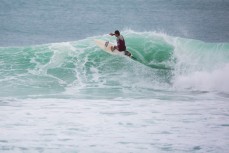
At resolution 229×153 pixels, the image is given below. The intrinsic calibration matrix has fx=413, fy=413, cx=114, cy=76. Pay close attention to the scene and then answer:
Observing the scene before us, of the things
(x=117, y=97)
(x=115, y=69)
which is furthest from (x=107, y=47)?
(x=117, y=97)

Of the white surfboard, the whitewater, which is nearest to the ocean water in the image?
the whitewater

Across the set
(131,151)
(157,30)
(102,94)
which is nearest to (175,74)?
(102,94)

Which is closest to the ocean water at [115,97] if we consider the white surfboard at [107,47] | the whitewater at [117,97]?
the whitewater at [117,97]

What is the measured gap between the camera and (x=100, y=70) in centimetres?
1370

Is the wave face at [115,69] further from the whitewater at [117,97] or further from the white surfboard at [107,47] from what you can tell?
the white surfboard at [107,47]

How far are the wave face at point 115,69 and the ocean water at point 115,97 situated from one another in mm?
29

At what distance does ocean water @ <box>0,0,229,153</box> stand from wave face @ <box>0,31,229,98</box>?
0.03 meters

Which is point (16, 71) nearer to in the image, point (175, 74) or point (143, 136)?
point (175, 74)

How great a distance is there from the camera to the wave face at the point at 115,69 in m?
11.8

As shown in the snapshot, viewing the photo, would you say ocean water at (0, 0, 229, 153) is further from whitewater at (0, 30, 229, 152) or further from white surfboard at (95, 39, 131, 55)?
white surfboard at (95, 39, 131, 55)

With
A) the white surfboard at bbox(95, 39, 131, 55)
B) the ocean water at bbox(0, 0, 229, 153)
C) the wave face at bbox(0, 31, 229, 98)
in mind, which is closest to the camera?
the ocean water at bbox(0, 0, 229, 153)

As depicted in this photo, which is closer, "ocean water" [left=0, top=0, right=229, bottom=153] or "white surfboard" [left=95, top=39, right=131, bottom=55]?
"ocean water" [left=0, top=0, right=229, bottom=153]

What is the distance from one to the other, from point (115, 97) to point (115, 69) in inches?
121

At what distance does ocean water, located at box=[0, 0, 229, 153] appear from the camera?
6988 mm
